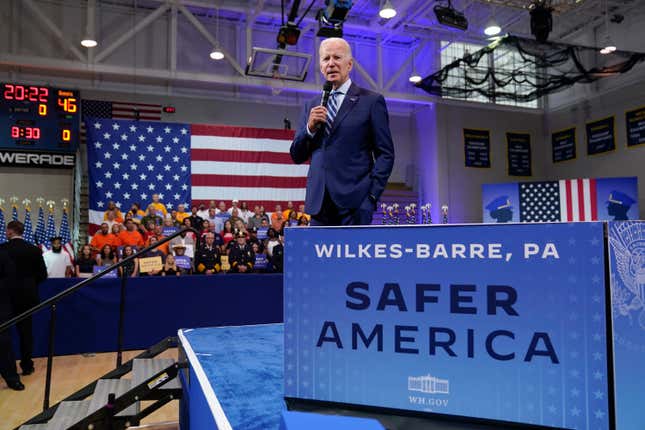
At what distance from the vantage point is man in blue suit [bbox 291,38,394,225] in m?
1.74

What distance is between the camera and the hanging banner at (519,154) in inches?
553

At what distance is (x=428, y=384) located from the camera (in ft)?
3.46

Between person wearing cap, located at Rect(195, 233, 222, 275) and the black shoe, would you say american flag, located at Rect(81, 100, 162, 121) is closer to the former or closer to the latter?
person wearing cap, located at Rect(195, 233, 222, 275)

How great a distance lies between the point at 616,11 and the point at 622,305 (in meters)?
14.0

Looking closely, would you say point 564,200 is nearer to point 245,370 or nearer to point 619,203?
point 619,203

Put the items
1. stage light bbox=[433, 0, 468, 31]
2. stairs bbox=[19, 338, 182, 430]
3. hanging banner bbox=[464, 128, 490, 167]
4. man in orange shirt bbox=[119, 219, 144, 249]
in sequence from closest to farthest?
stairs bbox=[19, 338, 182, 430], man in orange shirt bbox=[119, 219, 144, 249], stage light bbox=[433, 0, 468, 31], hanging banner bbox=[464, 128, 490, 167]

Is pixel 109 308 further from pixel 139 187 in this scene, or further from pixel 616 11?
pixel 616 11

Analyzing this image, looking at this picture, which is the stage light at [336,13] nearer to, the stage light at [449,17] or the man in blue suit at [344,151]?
the stage light at [449,17]

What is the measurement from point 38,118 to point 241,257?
4803 mm

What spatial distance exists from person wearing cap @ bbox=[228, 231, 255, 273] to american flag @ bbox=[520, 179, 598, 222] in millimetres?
6805

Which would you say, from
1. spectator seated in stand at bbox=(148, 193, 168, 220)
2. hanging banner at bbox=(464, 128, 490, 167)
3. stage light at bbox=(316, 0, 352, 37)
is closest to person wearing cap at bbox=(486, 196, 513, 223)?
hanging banner at bbox=(464, 128, 490, 167)

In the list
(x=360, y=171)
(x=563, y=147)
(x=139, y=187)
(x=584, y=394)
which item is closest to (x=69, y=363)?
(x=360, y=171)

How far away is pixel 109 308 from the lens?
531cm

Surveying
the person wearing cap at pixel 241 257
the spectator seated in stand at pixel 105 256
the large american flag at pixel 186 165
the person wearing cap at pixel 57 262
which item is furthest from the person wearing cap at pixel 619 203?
the person wearing cap at pixel 57 262
